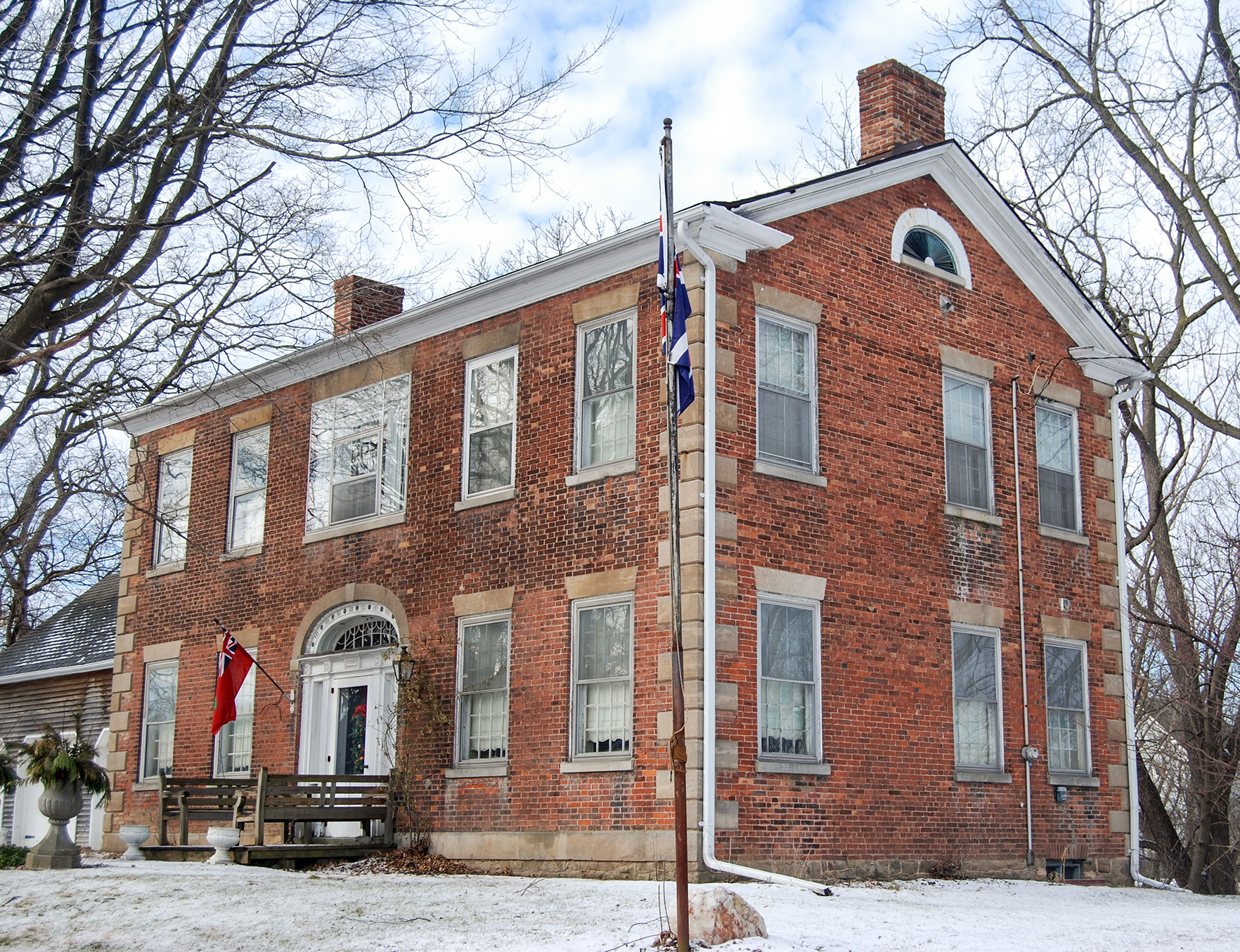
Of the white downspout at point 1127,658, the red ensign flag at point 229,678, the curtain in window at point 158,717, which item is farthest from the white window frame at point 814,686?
the curtain in window at point 158,717

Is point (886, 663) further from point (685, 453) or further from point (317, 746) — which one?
point (317, 746)

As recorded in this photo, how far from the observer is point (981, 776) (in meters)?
16.2

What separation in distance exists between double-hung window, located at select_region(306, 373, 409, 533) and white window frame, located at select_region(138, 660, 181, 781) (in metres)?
3.59

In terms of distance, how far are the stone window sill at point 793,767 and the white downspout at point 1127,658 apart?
19.3 feet

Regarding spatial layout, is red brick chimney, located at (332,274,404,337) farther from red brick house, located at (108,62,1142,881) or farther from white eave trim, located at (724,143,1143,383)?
white eave trim, located at (724,143,1143,383)

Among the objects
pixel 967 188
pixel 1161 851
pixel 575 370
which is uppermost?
pixel 967 188

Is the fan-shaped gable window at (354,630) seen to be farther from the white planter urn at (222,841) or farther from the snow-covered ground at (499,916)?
the snow-covered ground at (499,916)

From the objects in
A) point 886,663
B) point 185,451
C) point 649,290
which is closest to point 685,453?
point 649,290

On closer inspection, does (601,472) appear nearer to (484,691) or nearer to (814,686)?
(484,691)

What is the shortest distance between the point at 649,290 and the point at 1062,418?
6751mm

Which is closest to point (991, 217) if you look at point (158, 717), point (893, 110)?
point (893, 110)

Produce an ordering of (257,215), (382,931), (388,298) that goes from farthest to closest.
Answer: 1. (388,298)
2. (257,215)
3. (382,931)

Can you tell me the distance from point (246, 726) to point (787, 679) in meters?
8.61

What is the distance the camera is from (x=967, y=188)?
1808 centimetres
